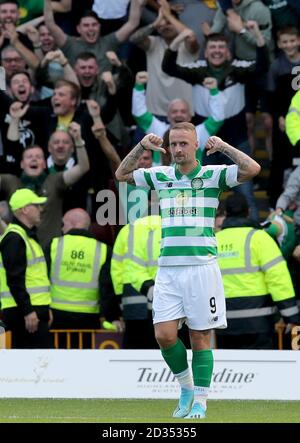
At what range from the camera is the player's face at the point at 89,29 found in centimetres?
1756

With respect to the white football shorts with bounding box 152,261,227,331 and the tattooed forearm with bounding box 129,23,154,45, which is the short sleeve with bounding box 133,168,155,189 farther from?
the tattooed forearm with bounding box 129,23,154,45

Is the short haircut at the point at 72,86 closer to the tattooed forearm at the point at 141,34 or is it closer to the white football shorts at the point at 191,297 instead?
the tattooed forearm at the point at 141,34

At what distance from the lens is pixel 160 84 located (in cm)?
1759

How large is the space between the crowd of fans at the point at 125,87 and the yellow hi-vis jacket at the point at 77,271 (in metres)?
0.99

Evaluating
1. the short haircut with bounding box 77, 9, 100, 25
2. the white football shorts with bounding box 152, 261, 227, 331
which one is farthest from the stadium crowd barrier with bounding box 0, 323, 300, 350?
the short haircut with bounding box 77, 9, 100, 25

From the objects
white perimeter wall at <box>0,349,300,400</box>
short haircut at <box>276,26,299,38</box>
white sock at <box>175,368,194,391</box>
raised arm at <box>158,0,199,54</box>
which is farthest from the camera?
raised arm at <box>158,0,199,54</box>

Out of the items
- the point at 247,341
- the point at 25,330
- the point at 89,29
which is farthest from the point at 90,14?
the point at 247,341

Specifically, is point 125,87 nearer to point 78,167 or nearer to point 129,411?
point 78,167

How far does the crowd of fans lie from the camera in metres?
16.7

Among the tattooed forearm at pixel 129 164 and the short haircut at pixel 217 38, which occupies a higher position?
the short haircut at pixel 217 38

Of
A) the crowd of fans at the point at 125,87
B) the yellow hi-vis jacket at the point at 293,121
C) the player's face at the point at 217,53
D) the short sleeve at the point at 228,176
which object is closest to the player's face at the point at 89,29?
the crowd of fans at the point at 125,87

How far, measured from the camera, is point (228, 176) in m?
11.1

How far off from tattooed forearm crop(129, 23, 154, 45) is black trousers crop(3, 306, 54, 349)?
4.59 m

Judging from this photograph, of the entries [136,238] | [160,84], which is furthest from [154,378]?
[160,84]
